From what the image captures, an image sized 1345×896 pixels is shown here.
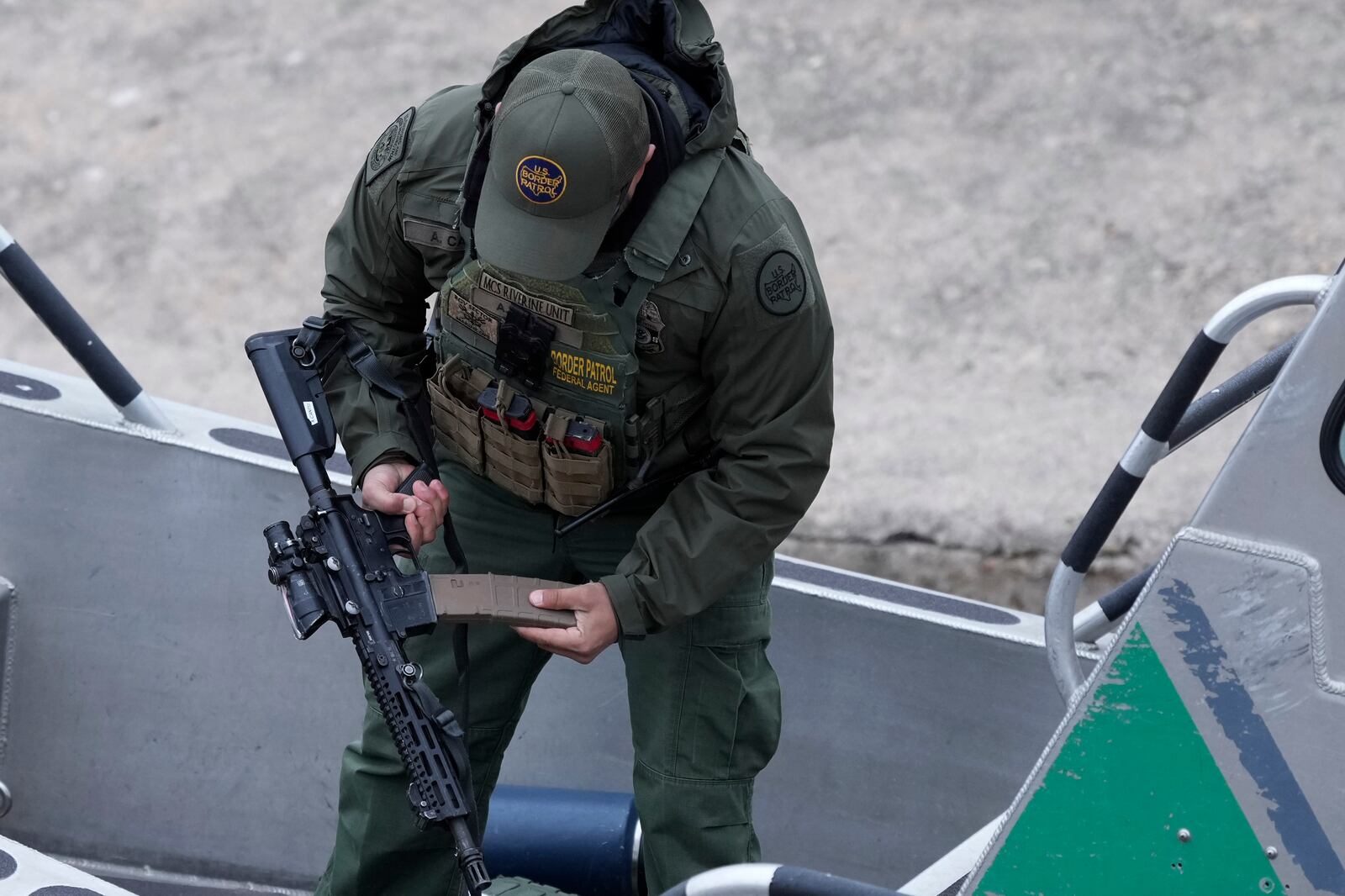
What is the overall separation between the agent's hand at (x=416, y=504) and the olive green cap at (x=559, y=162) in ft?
1.10

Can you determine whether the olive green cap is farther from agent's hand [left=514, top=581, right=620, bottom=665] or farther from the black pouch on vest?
agent's hand [left=514, top=581, right=620, bottom=665]

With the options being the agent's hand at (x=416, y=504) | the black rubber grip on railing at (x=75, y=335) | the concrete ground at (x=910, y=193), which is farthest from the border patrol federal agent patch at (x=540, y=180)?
the concrete ground at (x=910, y=193)

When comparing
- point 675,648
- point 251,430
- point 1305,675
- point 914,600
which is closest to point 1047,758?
point 1305,675

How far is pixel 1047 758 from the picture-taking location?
1295 millimetres

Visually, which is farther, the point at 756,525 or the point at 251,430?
the point at 251,430

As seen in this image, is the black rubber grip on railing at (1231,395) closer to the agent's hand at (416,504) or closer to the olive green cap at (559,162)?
the olive green cap at (559,162)

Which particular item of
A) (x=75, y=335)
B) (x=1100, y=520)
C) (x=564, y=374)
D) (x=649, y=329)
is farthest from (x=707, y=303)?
(x=75, y=335)

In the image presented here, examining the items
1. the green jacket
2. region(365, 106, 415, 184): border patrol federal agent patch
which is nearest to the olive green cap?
the green jacket

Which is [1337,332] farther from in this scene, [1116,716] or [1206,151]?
[1206,151]

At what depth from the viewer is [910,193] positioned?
5.73 m

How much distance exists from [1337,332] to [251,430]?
1898 mm

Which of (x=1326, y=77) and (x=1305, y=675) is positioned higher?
(x=1305, y=675)

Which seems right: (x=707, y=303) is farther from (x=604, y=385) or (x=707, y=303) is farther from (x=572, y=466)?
(x=572, y=466)

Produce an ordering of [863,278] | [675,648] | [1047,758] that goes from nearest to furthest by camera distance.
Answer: [1047,758]
[675,648]
[863,278]
